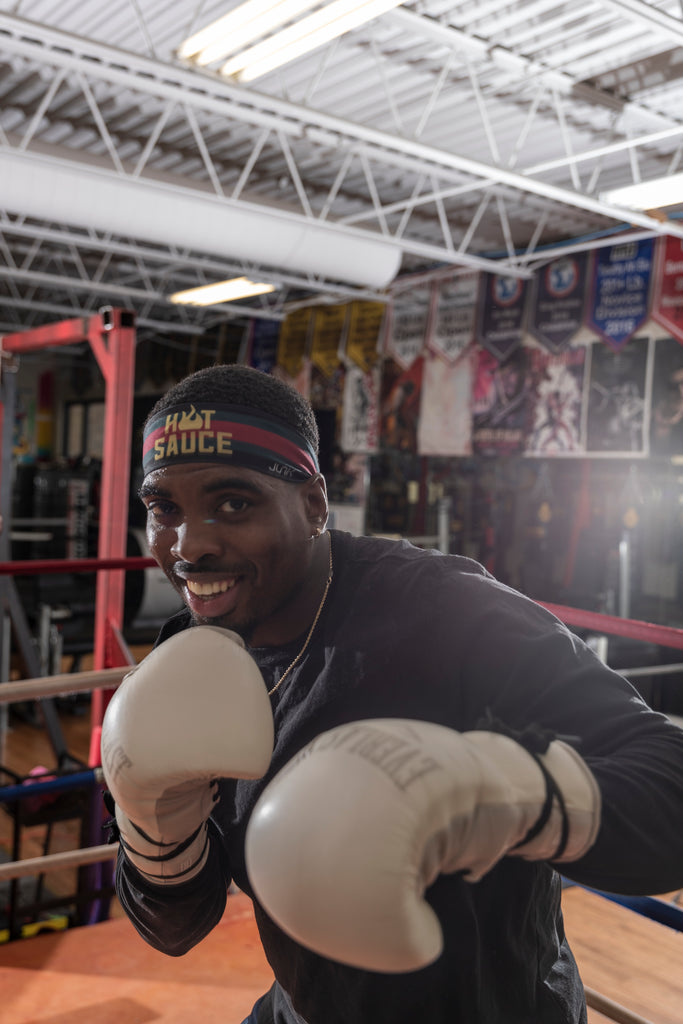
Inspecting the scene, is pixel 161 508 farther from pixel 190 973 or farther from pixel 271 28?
pixel 271 28

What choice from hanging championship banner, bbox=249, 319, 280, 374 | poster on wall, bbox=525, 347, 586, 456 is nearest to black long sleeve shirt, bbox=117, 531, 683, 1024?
poster on wall, bbox=525, 347, 586, 456

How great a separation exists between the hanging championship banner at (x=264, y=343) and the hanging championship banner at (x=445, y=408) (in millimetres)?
2883

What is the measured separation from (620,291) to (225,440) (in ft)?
24.1

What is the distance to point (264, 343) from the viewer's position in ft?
38.6

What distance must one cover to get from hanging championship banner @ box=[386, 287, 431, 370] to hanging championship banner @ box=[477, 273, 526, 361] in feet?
2.55

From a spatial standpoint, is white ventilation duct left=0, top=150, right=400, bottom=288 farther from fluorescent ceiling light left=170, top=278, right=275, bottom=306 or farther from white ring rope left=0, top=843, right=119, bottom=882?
white ring rope left=0, top=843, right=119, bottom=882

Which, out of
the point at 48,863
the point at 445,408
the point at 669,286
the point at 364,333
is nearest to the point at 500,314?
the point at 445,408

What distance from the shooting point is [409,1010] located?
83 centimetres

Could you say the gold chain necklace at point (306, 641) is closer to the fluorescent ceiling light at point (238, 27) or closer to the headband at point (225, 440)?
the headband at point (225, 440)

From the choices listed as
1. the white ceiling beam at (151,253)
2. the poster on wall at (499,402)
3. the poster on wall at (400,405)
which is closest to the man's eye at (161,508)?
the white ceiling beam at (151,253)

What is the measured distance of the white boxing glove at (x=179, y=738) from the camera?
0.80 m

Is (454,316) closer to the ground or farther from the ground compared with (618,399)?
farther from the ground

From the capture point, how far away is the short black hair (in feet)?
3.24

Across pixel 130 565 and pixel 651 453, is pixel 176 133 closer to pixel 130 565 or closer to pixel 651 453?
pixel 651 453
